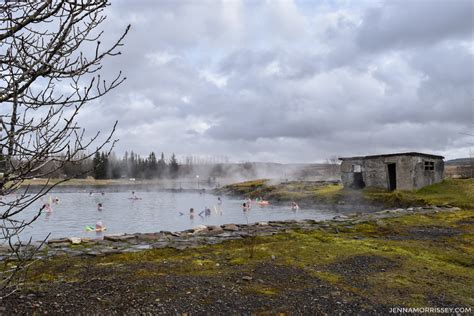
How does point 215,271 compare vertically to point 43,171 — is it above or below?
below

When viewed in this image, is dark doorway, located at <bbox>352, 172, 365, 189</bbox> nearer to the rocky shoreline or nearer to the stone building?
the stone building

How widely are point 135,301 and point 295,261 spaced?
152 inches

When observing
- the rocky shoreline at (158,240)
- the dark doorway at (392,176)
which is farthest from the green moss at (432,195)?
the rocky shoreline at (158,240)

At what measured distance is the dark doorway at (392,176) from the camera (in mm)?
29016

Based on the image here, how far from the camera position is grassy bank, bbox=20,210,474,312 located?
20.3ft

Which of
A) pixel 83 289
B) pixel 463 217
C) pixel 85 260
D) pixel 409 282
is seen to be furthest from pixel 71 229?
pixel 463 217

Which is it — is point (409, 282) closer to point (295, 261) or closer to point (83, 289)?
point (295, 261)

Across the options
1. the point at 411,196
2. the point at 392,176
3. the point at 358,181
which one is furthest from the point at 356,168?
the point at 411,196

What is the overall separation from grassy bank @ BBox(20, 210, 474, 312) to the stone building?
17.0 metres

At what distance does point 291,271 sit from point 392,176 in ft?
82.4

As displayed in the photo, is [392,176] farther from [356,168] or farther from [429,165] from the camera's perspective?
[356,168]

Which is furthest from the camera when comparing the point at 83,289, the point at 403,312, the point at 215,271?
the point at 215,271

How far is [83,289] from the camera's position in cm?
625

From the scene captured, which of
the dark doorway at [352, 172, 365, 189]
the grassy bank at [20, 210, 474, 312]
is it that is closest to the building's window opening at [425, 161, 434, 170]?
the dark doorway at [352, 172, 365, 189]
